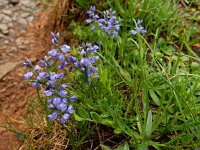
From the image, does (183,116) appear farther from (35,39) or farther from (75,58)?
(35,39)

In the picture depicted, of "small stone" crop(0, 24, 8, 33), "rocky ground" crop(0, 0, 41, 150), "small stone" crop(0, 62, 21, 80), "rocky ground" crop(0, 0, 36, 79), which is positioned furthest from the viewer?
"small stone" crop(0, 24, 8, 33)

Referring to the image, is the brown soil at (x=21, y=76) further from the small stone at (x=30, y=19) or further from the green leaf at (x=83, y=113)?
the green leaf at (x=83, y=113)

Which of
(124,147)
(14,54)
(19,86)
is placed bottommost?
(19,86)

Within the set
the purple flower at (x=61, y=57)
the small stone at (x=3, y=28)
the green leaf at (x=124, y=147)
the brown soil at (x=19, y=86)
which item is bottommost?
the brown soil at (x=19, y=86)

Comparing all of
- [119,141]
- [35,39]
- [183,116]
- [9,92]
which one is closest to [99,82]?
[119,141]

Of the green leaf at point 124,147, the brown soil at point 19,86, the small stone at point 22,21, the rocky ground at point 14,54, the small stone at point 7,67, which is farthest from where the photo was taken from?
the small stone at point 22,21

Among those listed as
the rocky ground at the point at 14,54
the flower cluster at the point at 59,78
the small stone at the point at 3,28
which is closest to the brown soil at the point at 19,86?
the rocky ground at the point at 14,54

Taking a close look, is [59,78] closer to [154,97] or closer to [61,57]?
[61,57]

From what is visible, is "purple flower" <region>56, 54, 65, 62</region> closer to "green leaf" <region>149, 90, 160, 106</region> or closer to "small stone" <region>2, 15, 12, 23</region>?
"green leaf" <region>149, 90, 160, 106</region>

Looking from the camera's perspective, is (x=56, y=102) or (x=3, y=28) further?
(x=3, y=28)

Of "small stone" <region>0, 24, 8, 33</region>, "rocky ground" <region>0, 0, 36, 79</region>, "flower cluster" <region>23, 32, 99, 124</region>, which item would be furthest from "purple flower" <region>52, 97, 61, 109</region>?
"small stone" <region>0, 24, 8, 33</region>

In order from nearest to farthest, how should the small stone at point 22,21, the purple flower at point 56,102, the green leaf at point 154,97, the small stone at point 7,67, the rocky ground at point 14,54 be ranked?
1. the purple flower at point 56,102
2. the green leaf at point 154,97
3. the rocky ground at point 14,54
4. the small stone at point 7,67
5. the small stone at point 22,21

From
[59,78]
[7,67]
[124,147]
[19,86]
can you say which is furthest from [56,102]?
[7,67]

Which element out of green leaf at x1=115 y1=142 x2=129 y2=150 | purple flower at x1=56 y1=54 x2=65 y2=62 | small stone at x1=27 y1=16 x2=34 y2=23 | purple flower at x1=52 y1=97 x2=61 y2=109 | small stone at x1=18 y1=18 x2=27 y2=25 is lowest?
small stone at x1=18 y1=18 x2=27 y2=25
